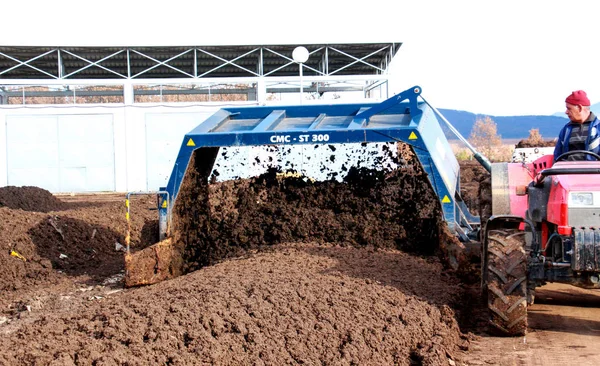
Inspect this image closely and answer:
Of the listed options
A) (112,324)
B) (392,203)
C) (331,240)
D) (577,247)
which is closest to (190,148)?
(331,240)

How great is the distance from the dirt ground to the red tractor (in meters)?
0.39

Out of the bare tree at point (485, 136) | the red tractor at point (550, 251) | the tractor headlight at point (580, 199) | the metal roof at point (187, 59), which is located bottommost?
the red tractor at point (550, 251)

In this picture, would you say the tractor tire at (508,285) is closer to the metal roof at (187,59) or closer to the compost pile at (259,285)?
the compost pile at (259,285)

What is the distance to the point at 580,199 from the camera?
20.7 feet

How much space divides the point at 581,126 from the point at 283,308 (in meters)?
3.80

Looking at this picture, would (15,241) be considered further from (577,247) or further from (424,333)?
(577,247)

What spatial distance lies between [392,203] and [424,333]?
330 cm

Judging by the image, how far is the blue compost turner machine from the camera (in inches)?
323

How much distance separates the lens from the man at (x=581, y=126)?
7324 mm

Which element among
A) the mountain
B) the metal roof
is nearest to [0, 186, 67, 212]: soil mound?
the metal roof

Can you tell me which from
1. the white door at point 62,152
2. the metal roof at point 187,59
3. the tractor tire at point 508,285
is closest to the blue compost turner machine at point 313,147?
the tractor tire at point 508,285

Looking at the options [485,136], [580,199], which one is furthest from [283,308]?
[485,136]

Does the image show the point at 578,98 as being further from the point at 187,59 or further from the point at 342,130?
the point at 187,59

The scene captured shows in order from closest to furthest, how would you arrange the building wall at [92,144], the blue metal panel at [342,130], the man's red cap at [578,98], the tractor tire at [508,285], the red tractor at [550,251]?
the red tractor at [550,251] < the tractor tire at [508,285] < the man's red cap at [578,98] < the blue metal panel at [342,130] < the building wall at [92,144]
